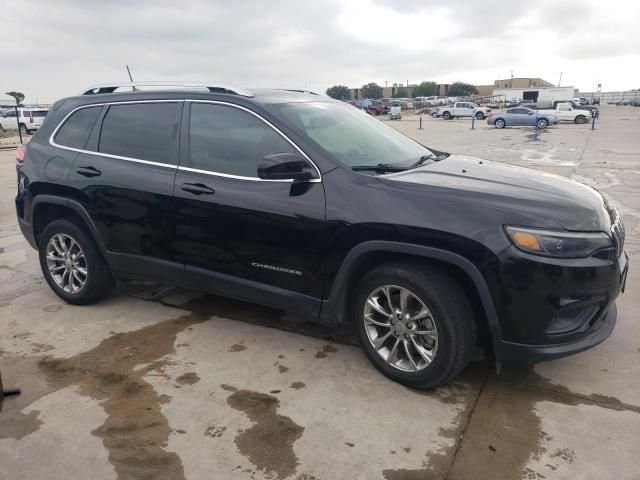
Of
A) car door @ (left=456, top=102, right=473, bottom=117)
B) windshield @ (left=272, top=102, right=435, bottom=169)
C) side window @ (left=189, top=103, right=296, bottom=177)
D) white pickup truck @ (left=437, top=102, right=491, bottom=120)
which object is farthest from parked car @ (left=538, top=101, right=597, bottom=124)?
side window @ (left=189, top=103, right=296, bottom=177)

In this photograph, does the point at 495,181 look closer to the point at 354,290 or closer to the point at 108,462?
the point at 354,290

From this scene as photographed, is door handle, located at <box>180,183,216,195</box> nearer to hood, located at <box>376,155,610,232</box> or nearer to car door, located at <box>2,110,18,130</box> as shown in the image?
hood, located at <box>376,155,610,232</box>

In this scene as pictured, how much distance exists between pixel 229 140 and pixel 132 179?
0.88m

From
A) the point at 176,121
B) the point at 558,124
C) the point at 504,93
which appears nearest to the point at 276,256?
the point at 176,121

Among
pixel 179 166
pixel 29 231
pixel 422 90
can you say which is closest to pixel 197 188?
pixel 179 166

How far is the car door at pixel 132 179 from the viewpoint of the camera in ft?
13.0

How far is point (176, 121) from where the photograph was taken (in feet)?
13.0

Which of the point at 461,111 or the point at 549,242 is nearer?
the point at 549,242

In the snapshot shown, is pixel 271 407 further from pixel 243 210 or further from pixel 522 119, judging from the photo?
pixel 522 119

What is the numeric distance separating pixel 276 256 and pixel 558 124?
38.9 meters

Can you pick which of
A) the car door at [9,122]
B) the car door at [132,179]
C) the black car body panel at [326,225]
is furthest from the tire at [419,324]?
the car door at [9,122]

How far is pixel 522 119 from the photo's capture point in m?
34.2

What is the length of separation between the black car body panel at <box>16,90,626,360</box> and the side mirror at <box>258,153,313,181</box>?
2.6 inches

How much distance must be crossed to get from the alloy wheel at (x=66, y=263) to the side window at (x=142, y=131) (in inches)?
34.4
